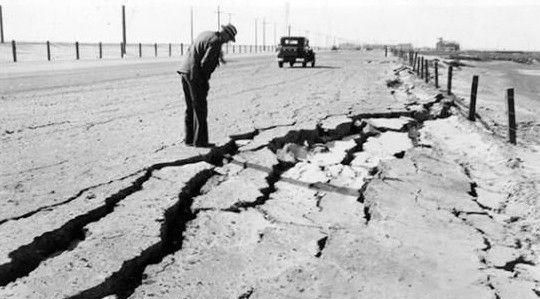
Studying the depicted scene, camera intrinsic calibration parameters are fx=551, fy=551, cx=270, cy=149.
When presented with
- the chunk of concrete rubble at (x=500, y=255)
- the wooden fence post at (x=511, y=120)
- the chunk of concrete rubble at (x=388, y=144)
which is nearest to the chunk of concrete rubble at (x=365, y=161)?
the chunk of concrete rubble at (x=388, y=144)

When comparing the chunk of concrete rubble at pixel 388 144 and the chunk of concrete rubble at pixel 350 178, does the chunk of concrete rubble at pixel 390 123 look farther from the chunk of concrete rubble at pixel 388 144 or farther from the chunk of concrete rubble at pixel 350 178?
the chunk of concrete rubble at pixel 350 178

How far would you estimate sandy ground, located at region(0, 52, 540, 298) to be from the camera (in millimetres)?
3334

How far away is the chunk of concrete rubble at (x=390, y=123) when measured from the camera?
8728 millimetres

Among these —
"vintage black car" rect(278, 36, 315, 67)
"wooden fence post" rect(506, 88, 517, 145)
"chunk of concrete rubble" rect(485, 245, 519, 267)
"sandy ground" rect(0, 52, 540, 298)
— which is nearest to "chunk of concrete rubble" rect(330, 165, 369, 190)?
"sandy ground" rect(0, 52, 540, 298)

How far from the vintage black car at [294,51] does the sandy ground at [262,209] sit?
675 inches

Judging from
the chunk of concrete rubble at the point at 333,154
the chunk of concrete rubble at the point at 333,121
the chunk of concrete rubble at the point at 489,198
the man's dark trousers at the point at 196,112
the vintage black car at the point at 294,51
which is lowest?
the chunk of concrete rubble at the point at 489,198

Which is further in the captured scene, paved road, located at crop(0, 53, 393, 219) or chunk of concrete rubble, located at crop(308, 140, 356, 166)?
chunk of concrete rubble, located at crop(308, 140, 356, 166)

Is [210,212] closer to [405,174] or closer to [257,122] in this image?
[405,174]

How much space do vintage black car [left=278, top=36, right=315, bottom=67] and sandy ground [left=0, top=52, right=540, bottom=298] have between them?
17.1 metres

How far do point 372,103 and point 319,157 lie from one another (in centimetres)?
478

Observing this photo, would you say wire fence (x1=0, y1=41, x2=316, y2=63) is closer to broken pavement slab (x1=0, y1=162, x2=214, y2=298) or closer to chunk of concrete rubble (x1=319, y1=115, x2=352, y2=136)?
chunk of concrete rubble (x1=319, y1=115, x2=352, y2=136)

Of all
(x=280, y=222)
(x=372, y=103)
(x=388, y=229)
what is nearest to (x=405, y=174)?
(x=388, y=229)

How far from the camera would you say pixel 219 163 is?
6.10 metres

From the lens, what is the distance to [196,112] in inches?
251
